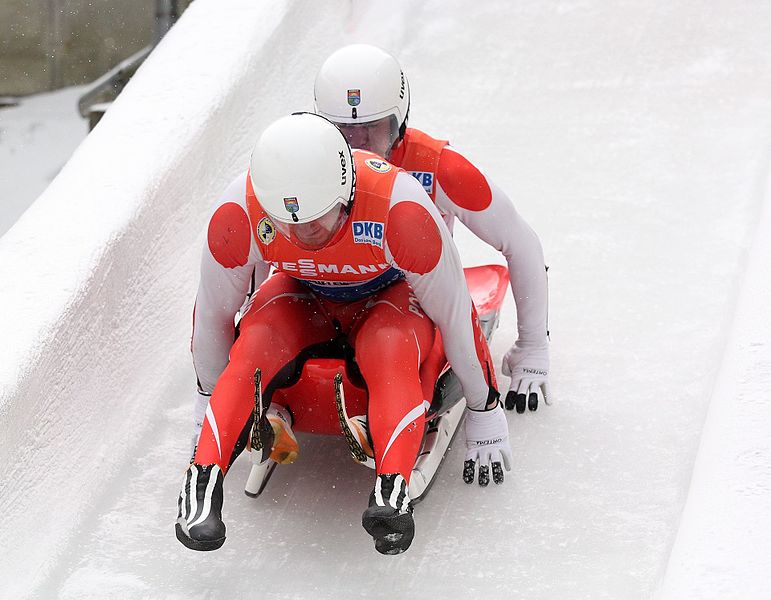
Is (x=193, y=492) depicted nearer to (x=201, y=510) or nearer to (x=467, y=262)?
(x=201, y=510)

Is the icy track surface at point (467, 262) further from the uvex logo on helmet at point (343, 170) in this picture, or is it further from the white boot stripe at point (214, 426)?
the uvex logo on helmet at point (343, 170)

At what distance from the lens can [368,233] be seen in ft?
8.77

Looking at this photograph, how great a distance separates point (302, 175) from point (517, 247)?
944 mm

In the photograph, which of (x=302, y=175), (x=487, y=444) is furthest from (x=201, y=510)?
(x=487, y=444)

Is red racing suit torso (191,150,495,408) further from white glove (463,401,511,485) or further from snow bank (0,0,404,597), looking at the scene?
snow bank (0,0,404,597)

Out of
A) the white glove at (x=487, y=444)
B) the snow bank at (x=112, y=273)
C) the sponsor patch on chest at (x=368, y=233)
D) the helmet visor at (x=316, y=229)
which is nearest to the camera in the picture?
the helmet visor at (x=316, y=229)

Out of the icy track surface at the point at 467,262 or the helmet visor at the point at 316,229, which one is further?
the icy track surface at the point at 467,262

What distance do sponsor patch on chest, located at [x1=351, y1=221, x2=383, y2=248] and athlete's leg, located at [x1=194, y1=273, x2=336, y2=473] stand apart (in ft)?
0.96

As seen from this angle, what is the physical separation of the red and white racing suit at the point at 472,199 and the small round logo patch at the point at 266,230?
0.55 meters

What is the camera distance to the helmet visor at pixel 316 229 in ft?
8.32

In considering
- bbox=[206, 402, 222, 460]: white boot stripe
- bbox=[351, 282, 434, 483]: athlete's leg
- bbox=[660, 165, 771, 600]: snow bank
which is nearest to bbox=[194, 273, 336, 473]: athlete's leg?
bbox=[206, 402, 222, 460]: white boot stripe

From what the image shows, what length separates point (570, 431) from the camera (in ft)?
10.5

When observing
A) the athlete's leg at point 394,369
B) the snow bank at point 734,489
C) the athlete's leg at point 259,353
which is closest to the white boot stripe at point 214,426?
the athlete's leg at point 259,353

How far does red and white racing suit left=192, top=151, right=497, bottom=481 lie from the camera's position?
2.62 metres
